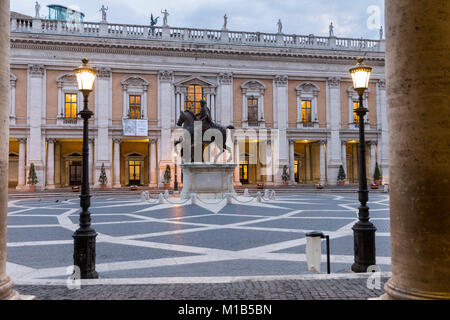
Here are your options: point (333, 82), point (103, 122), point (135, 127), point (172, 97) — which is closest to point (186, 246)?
point (135, 127)

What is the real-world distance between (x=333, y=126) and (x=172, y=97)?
1860cm

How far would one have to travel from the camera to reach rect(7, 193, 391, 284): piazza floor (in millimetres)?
6680

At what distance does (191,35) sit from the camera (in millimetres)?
39750

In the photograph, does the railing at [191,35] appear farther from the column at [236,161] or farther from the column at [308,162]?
the column at [308,162]

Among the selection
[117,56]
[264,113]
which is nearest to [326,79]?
[264,113]

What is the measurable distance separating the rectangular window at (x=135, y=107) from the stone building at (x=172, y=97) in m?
0.11

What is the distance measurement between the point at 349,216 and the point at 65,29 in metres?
34.6

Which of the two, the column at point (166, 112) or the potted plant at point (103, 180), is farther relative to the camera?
the column at point (166, 112)

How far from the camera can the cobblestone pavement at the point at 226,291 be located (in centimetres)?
485

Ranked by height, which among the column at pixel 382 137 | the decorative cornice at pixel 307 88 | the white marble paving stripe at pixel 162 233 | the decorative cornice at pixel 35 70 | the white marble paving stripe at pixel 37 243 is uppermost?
the decorative cornice at pixel 35 70

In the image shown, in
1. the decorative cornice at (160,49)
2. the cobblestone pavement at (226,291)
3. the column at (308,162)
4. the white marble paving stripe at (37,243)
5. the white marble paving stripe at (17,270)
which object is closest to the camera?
the cobblestone pavement at (226,291)

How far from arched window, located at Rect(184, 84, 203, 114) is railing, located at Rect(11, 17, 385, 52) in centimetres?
504

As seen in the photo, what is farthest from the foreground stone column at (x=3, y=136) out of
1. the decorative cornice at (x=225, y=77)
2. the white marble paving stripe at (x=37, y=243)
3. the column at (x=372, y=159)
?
the column at (x=372, y=159)

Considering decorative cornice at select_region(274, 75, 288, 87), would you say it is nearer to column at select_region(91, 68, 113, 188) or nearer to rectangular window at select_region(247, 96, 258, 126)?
rectangular window at select_region(247, 96, 258, 126)
